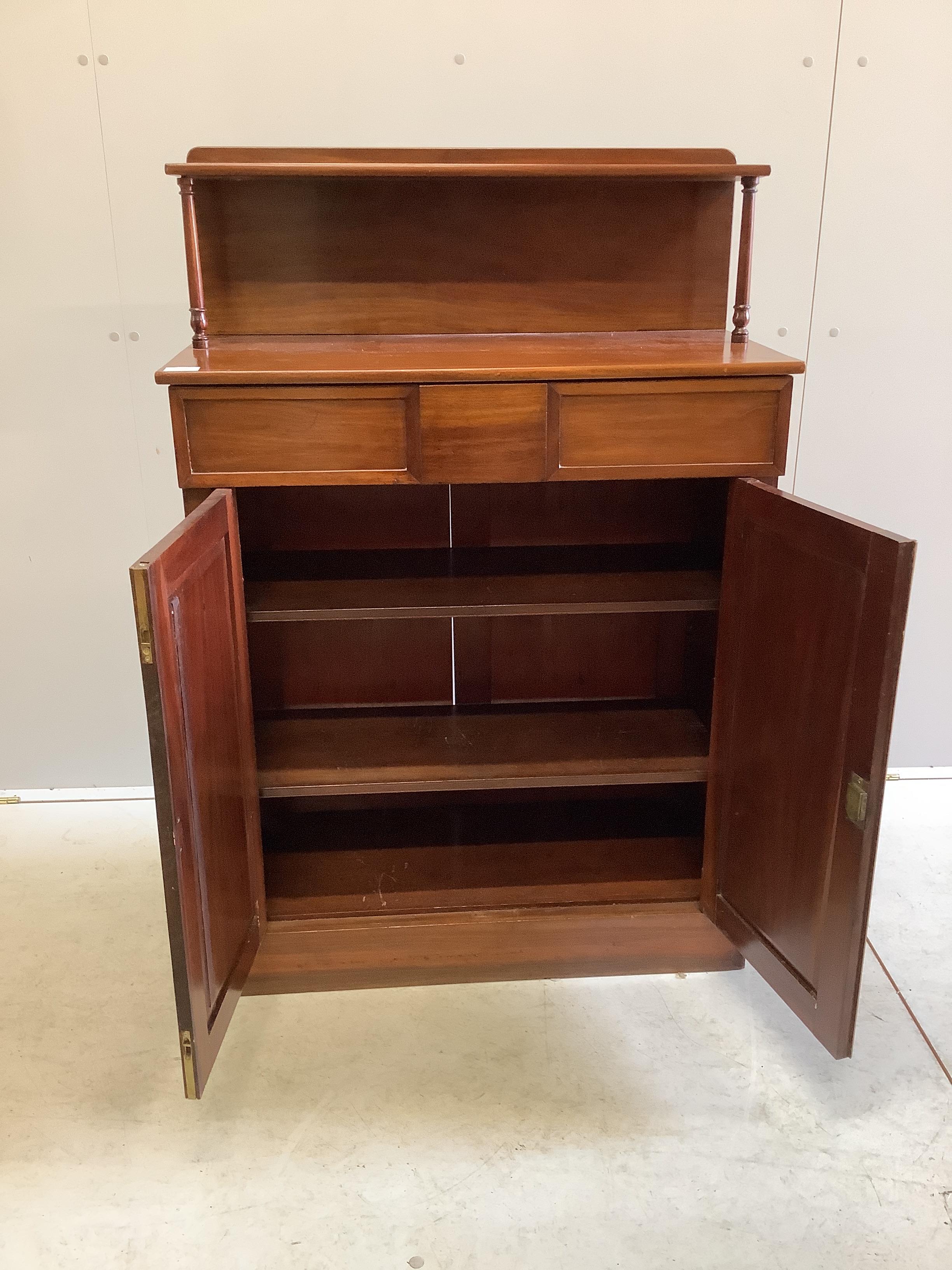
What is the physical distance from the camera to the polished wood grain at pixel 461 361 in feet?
5.48

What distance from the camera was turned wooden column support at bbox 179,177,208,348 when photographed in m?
Result: 1.83

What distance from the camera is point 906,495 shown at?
2656 millimetres

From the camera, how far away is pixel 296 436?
172 cm

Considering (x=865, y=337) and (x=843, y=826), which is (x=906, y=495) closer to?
(x=865, y=337)

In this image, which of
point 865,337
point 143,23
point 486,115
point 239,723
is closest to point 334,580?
point 239,723

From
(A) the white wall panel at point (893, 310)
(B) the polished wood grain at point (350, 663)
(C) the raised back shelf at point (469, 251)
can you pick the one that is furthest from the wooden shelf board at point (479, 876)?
(C) the raised back shelf at point (469, 251)

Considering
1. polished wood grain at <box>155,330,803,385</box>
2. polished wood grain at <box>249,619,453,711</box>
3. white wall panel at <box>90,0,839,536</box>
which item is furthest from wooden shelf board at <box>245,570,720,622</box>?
white wall panel at <box>90,0,839,536</box>

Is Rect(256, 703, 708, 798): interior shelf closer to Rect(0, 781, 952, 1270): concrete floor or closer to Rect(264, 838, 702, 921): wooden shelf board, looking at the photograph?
Rect(264, 838, 702, 921): wooden shelf board

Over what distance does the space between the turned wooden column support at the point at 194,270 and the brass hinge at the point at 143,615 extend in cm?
77

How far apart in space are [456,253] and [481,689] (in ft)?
3.32

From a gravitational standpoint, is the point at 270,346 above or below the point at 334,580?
above

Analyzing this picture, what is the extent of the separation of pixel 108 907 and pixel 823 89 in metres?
2.67

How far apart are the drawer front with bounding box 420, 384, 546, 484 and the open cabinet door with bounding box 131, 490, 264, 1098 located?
396 mm

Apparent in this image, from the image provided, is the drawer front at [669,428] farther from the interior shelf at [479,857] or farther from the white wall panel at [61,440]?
the white wall panel at [61,440]
